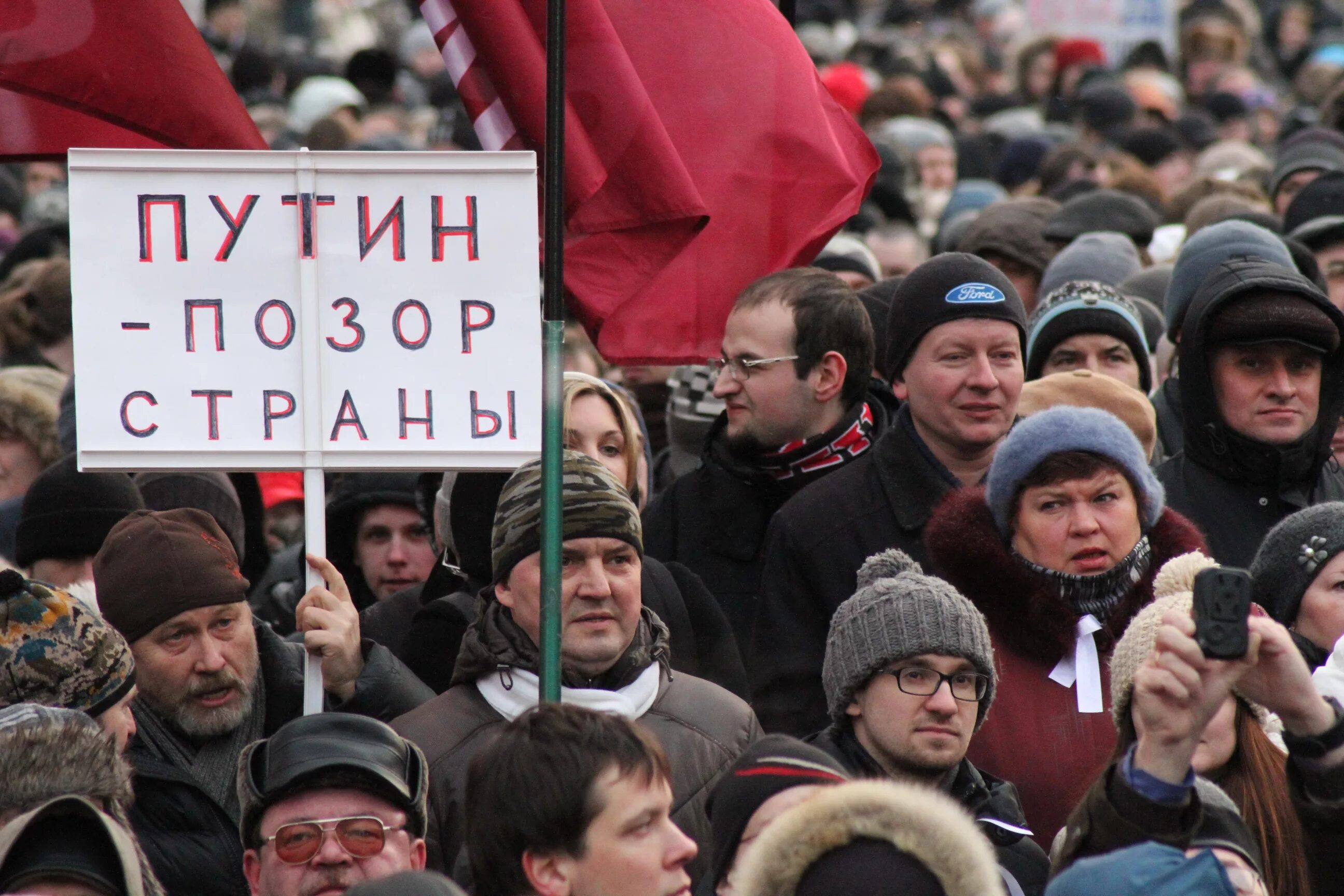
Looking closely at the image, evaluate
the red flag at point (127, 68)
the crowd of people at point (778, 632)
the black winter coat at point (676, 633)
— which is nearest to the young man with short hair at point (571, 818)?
the crowd of people at point (778, 632)

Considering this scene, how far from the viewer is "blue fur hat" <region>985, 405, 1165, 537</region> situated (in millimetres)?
4902

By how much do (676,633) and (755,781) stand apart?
138 cm

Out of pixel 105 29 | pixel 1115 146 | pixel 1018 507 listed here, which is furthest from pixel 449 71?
pixel 1115 146

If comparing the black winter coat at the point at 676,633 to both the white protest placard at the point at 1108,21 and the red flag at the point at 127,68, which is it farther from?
the white protest placard at the point at 1108,21

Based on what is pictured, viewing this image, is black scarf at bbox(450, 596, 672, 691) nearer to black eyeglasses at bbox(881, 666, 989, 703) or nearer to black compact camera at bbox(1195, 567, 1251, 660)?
black eyeglasses at bbox(881, 666, 989, 703)

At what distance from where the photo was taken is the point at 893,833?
332 centimetres

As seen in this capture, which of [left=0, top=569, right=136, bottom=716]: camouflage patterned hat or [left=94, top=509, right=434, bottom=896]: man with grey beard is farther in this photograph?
[left=94, top=509, right=434, bottom=896]: man with grey beard

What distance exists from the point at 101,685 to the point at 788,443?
2181 mm

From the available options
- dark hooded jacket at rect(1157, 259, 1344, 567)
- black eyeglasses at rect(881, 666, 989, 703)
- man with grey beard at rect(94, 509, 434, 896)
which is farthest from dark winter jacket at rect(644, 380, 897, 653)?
black eyeglasses at rect(881, 666, 989, 703)

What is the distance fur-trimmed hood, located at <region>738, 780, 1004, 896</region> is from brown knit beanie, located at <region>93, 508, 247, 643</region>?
1903 millimetres

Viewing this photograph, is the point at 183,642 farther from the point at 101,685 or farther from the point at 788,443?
the point at 788,443

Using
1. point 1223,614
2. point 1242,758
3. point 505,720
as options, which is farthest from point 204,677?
point 1223,614

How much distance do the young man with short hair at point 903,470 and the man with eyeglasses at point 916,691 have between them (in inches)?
23.7

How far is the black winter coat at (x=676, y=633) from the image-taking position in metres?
5.24
